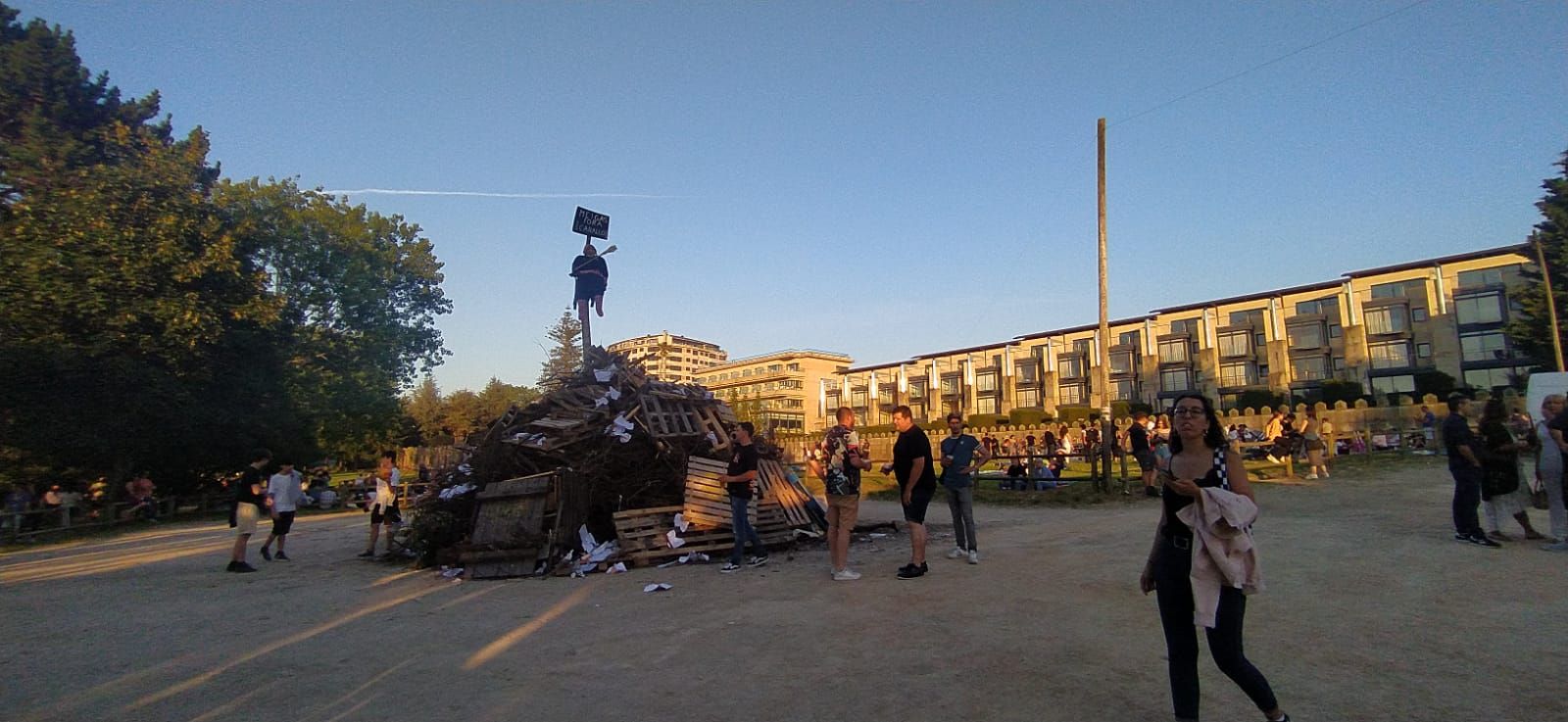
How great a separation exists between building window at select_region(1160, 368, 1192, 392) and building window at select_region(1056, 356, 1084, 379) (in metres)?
8.19

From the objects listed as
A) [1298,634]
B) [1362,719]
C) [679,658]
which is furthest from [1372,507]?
[679,658]

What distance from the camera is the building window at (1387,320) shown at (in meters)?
61.2

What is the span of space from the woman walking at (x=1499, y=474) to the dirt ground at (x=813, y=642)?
2.29ft

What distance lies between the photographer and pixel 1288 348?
66500 mm

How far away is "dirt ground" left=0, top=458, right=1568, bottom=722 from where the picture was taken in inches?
179

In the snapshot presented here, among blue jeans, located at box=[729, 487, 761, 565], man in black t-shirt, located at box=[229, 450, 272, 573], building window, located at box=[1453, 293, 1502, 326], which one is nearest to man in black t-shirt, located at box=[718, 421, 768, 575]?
blue jeans, located at box=[729, 487, 761, 565]

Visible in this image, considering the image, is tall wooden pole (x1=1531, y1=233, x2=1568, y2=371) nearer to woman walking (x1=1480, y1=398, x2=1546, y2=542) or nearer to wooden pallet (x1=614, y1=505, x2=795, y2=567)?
woman walking (x1=1480, y1=398, x2=1546, y2=542)

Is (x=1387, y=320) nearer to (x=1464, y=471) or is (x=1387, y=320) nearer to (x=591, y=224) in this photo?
(x=1464, y=471)

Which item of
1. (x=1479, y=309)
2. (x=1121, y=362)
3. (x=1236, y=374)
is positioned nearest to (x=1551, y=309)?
(x=1479, y=309)

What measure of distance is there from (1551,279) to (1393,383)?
28.9 m

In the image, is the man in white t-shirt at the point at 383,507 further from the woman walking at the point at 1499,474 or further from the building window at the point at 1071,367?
the building window at the point at 1071,367

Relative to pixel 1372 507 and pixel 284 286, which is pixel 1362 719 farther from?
pixel 284 286

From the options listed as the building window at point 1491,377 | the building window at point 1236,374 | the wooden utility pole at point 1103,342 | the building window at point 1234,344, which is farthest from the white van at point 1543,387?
the building window at point 1234,344

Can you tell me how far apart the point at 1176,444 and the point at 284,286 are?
38.6 m
